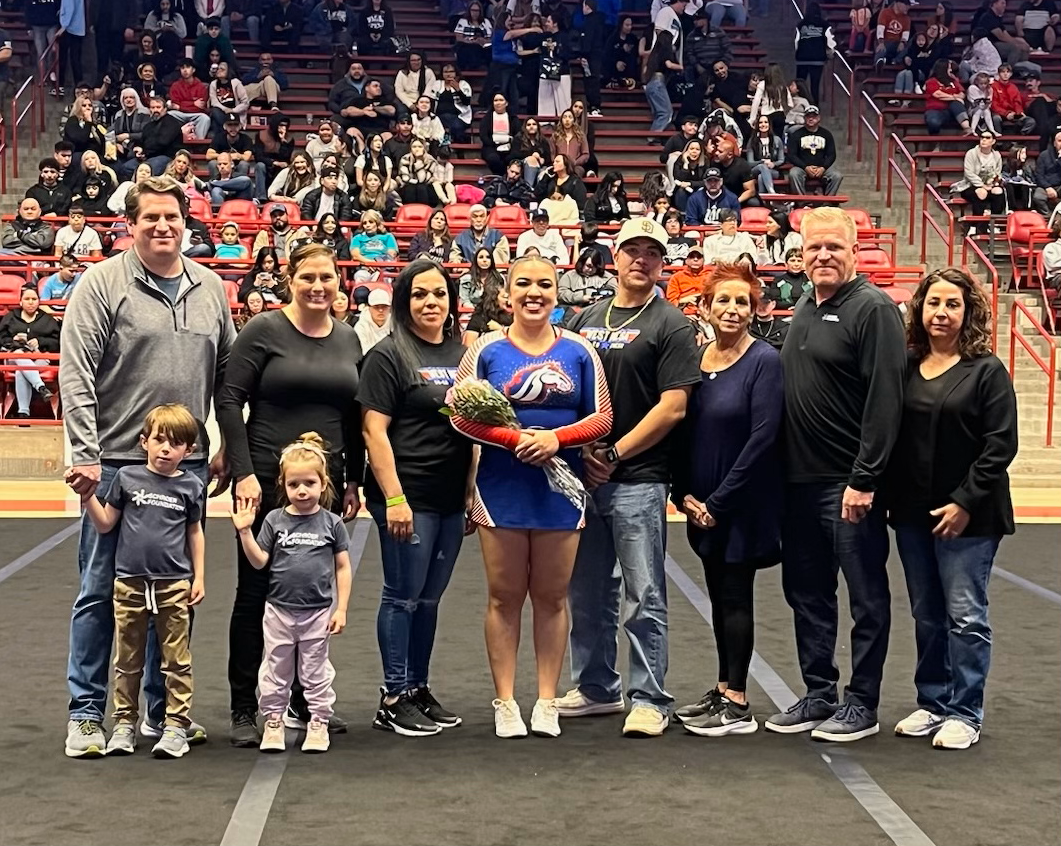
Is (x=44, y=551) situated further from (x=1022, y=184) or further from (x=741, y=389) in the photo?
(x=1022, y=184)

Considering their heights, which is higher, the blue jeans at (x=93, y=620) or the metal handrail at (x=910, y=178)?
the metal handrail at (x=910, y=178)

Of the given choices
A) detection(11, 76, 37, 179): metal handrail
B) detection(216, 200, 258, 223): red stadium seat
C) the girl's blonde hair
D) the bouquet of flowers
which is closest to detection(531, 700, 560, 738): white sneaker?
the bouquet of flowers

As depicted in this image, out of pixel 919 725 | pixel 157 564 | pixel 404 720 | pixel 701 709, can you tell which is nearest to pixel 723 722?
pixel 701 709

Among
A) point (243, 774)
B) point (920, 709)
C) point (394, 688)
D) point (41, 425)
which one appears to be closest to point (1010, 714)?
point (920, 709)

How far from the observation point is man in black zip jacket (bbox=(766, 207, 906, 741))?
238 inches

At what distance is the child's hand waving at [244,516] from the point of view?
5.87 m

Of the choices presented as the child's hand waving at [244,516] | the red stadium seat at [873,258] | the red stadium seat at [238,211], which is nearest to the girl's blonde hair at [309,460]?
the child's hand waving at [244,516]

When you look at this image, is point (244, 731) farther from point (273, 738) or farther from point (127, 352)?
point (127, 352)

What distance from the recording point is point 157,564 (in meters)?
5.77

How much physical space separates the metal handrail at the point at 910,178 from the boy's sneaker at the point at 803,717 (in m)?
15.0

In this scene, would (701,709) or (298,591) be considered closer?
(298,591)

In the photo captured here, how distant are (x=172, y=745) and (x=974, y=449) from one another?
10.5 ft

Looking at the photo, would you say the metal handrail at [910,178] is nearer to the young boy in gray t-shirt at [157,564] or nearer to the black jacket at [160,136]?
the black jacket at [160,136]

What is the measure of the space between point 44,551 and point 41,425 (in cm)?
453
